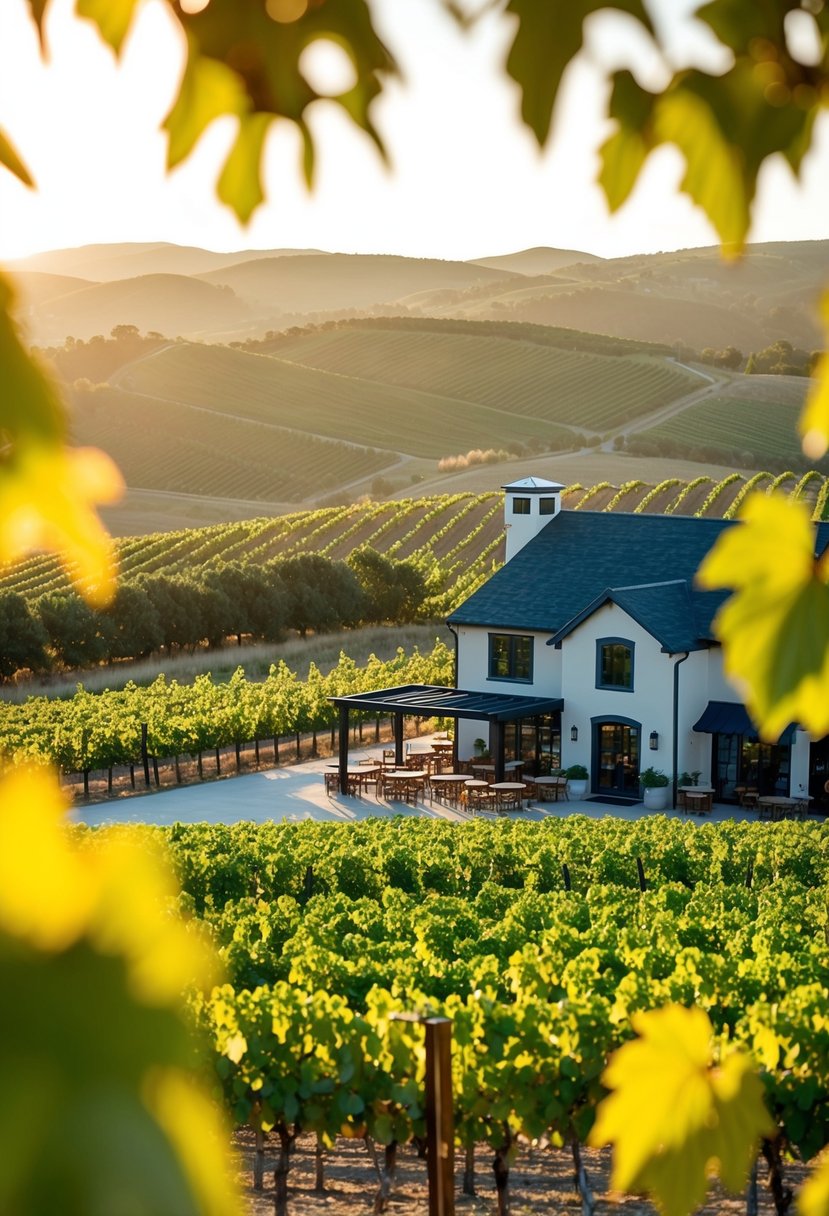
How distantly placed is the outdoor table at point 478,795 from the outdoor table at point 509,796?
12 centimetres

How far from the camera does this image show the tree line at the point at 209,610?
43.1 m

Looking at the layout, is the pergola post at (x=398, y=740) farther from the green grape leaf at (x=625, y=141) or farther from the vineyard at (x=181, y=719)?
the green grape leaf at (x=625, y=141)

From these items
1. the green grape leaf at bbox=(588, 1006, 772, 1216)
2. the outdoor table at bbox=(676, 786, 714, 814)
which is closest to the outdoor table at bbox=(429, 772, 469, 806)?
the outdoor table at bbox=(676, 786, 714, 814)

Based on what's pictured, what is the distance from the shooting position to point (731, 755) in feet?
91.8

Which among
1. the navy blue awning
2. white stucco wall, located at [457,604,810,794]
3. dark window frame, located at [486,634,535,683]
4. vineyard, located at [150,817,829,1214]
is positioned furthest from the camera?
dark window frame, located at [486,634,535,683]

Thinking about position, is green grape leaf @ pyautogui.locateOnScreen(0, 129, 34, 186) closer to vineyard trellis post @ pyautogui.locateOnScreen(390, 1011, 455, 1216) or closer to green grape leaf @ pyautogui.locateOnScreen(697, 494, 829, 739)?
green grape leaf @ pyautogui.locateOnScreen(697, 494, 829, 739)

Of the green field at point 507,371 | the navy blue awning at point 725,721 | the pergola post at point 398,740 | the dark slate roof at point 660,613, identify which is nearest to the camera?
the navy blue awning at point 725,721

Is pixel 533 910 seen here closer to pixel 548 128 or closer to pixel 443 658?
pixel 548 128

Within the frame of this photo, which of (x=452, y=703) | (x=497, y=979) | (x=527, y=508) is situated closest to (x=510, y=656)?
(x=452, y=703)

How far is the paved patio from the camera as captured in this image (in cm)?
2670

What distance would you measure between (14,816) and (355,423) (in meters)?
112

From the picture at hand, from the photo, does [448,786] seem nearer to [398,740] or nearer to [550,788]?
[398,740]

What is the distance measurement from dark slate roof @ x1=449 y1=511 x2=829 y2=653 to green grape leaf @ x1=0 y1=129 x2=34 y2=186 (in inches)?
1077

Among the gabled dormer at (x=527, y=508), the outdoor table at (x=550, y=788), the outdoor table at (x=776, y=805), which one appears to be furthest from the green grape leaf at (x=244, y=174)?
the gabled dormer at (x=527, y=508)
